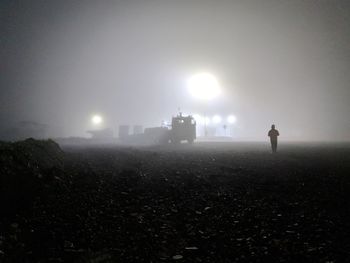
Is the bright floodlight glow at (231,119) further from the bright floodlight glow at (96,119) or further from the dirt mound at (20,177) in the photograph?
the dirt mound at (20,177)

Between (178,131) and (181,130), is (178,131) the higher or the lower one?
the lower one

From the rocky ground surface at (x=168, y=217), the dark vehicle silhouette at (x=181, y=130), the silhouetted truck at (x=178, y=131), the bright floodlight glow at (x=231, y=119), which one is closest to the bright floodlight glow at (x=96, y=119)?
the bright floodlight glow at (x=231, y=119)

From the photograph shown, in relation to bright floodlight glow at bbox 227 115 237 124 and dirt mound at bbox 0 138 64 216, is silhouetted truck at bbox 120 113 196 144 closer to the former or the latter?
dirt mound at bbox 0 138 64 216

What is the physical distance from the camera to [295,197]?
9.59 meters

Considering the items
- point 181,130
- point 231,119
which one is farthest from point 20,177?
point 231,119

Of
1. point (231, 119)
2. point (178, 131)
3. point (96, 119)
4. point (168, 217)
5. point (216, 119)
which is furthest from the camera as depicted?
point (216, 119)

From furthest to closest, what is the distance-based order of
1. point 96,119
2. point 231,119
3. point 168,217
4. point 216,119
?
point 216,119
point 231,119
point 96,119
point 168,217

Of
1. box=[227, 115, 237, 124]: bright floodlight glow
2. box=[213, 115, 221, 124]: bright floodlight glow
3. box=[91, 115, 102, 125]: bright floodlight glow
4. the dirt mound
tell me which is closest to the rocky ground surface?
the dirt mound

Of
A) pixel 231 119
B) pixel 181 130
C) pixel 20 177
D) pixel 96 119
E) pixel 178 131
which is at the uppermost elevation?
pixel 231 119

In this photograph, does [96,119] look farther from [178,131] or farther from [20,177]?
[20,177]

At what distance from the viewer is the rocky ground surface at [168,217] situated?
5648 mm

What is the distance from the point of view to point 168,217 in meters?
7.94

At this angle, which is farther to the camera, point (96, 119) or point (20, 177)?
point (96, 119)

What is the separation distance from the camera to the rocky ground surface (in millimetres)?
5648
